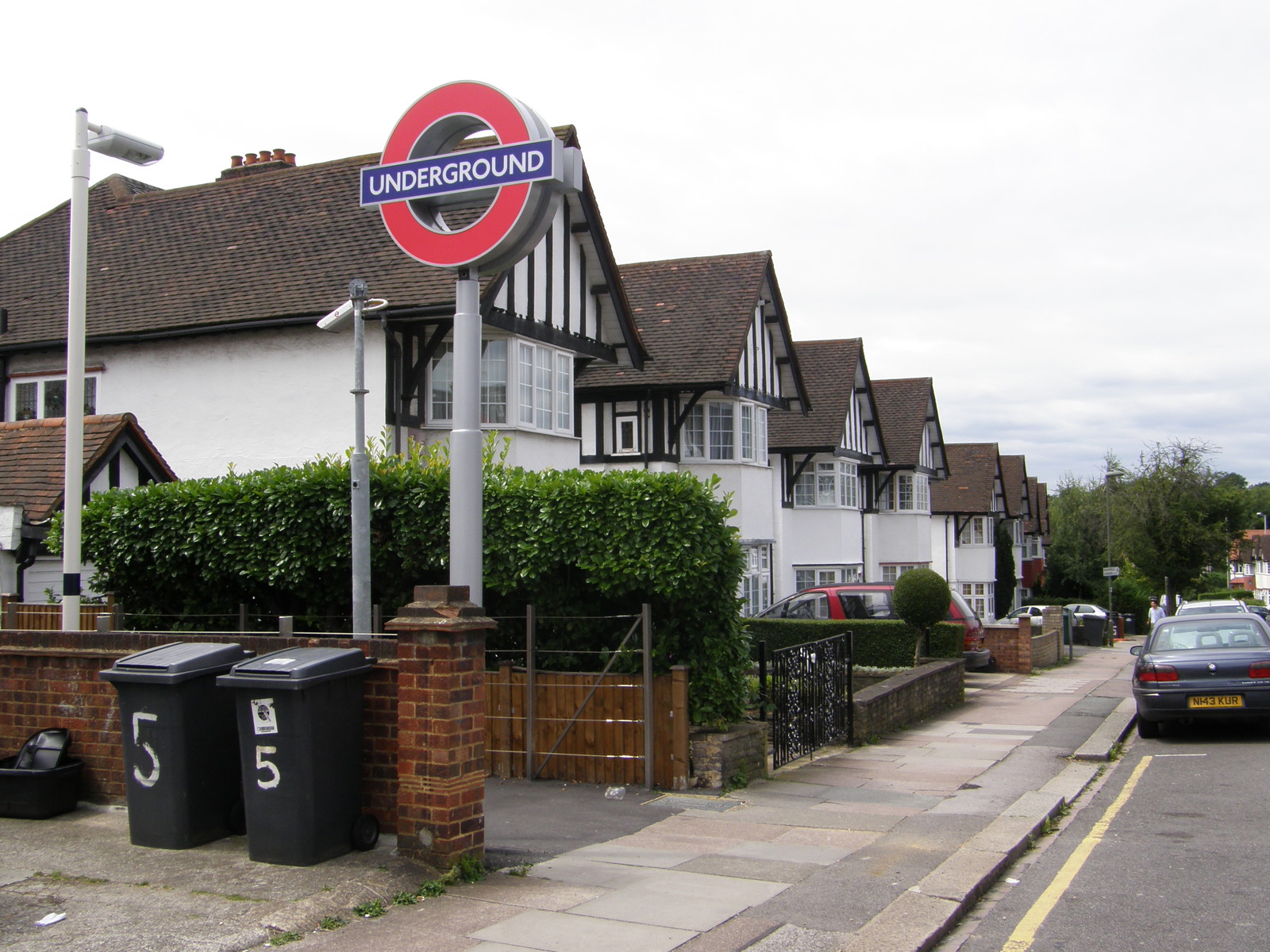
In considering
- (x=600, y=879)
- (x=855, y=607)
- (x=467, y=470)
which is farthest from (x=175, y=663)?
(x=855, y=607)

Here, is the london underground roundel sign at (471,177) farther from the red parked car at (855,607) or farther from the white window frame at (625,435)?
the white window frame at (625,435)

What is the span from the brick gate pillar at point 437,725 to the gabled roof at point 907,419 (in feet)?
107

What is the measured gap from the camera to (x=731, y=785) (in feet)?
33.3

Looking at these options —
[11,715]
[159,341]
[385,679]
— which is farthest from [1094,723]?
[159,341]

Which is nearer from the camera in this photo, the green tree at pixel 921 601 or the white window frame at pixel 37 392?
the white window frame at pixel 37 392

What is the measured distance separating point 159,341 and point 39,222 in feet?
23.6

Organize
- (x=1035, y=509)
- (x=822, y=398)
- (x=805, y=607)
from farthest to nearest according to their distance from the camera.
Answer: (x=1035, y=509) < (x=822, y=398) < (x=805, y=607)

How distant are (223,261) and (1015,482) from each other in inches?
2033

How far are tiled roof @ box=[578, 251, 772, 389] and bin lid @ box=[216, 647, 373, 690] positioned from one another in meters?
17.0

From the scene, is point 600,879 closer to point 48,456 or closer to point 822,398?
point 48,456

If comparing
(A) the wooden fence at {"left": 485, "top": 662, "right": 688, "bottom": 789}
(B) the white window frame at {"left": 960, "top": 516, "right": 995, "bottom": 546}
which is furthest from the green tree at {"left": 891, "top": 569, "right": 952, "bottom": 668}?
(B) the white window frame at {"left": 960, "top": 516, "right": 995, "bottom": 546}

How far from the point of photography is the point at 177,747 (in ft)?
22.9

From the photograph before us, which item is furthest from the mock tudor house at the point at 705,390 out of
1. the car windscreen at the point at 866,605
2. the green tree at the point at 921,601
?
the green tree at the point at 921,601

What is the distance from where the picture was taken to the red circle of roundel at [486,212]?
8039mm
